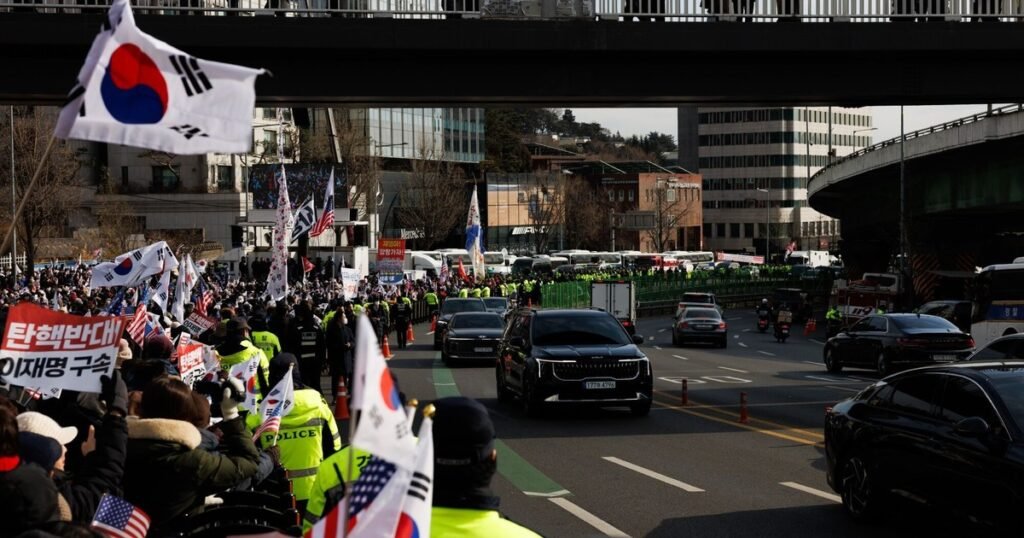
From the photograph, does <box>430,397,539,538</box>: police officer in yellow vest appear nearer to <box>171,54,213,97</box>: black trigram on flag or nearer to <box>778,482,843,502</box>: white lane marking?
<box>171,54,213,97</box>: black trigram on flag

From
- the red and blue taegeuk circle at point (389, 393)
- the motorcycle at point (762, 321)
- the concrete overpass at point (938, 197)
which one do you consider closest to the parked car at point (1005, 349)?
the red and blue taegeuk circle at point (389, 393)

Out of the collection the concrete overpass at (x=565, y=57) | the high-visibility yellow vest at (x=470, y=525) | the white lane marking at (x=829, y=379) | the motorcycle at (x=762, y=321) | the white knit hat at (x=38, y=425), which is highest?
the concrete overpass at (x=565, y=57)

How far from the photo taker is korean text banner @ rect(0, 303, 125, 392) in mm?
8578

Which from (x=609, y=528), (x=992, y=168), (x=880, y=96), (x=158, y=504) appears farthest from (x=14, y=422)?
(x=992, y=168)

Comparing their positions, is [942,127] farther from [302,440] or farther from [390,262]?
[302,440]

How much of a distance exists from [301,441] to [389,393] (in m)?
5.75

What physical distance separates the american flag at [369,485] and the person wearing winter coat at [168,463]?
9.79 feet

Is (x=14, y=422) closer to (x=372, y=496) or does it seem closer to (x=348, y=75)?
(x=372, y=496)

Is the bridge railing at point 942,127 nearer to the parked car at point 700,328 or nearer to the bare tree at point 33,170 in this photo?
the parked car at point 700,328

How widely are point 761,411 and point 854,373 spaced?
11.6 meters

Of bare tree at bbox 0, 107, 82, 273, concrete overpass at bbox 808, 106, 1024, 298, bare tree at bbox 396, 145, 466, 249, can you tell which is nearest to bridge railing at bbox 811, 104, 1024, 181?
concrete overpass at bbox 808, 106, 1024, 298

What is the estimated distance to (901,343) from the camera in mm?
29734

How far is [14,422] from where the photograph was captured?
19.6ft

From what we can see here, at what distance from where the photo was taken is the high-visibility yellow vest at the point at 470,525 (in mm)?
4758
